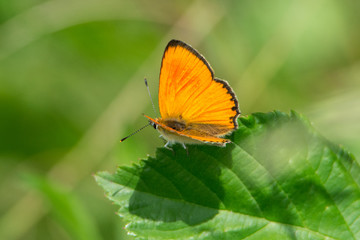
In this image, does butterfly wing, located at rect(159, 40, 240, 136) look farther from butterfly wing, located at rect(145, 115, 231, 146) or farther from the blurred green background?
the blurred green background

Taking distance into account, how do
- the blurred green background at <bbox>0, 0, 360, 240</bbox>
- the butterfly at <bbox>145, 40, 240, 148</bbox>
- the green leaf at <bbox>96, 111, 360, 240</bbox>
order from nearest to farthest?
the green leaf at <bbox>96, 111, 360, 240</bbox> < the butterfly at <bbox>145, 40, 240, 148</bbox> < the blurred green background at <bbox>0, 0, 360, 240</bbox>

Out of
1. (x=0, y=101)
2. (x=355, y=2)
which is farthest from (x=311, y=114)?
(x=0, y=101)

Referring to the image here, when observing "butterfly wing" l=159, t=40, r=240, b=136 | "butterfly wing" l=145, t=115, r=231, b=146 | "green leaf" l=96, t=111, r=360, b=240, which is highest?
"butterfly wing" l=159, t=40, r=240, b=136

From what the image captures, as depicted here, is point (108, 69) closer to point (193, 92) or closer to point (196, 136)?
point (193, 92)

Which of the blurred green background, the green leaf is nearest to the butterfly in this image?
the green leaf

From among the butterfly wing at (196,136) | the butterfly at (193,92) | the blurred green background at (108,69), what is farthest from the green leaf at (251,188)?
the blurred green background at (108,69)
